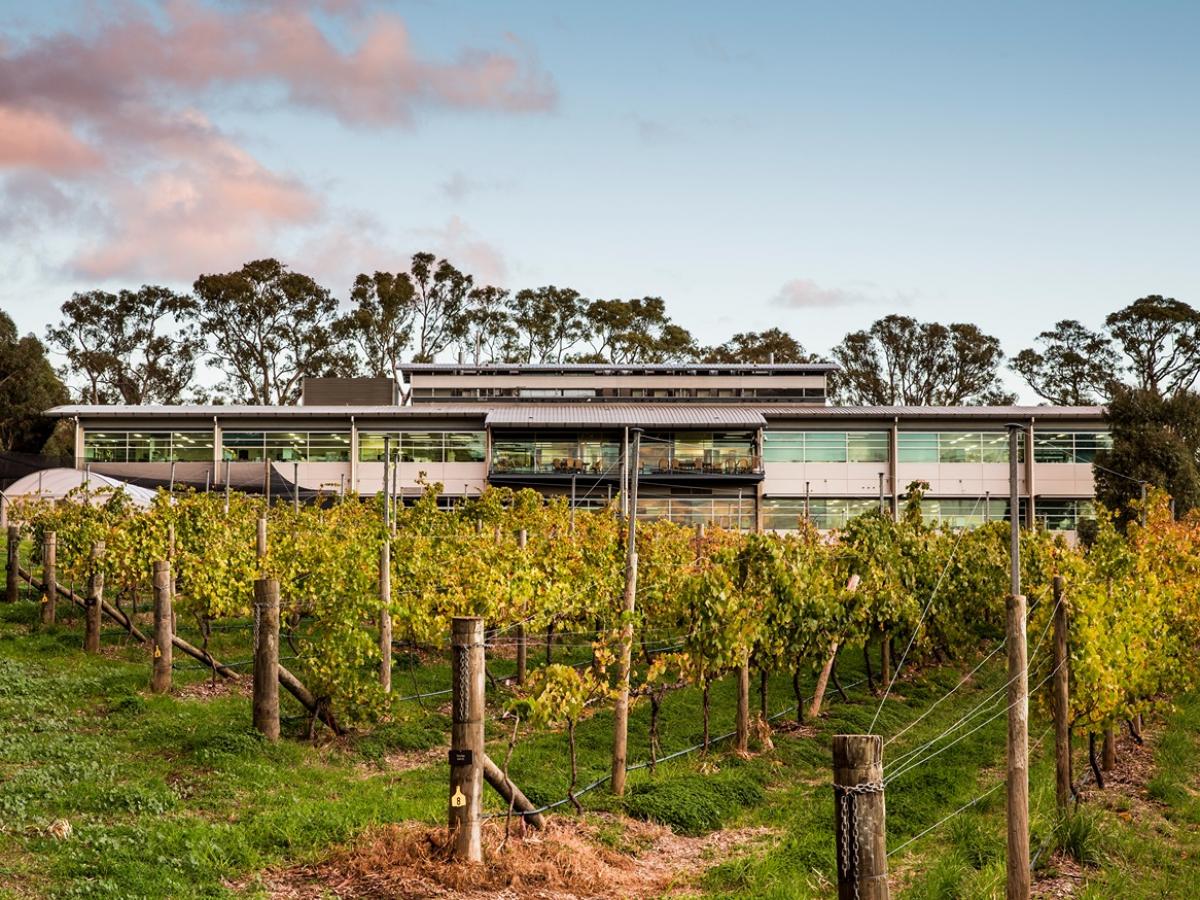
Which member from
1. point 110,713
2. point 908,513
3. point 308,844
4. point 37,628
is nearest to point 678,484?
point 908,513

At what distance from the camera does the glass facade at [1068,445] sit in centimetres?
4475

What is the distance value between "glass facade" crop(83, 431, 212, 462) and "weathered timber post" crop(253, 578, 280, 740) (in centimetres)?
3539

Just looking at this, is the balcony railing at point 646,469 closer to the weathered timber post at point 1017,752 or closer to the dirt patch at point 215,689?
the dirt patch at point 215,689

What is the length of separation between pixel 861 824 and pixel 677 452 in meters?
41.6

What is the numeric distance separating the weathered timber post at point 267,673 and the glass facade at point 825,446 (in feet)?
115

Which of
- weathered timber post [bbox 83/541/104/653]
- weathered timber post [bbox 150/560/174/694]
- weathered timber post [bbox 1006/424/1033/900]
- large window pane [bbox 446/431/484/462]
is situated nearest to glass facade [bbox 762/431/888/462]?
large window pane [bbox 446/431/484/462]

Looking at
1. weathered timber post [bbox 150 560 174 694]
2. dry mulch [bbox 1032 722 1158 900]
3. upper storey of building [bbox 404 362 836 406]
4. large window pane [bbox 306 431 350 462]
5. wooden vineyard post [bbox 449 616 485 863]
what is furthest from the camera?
upper storey of building [bbox 404 362 836 406]

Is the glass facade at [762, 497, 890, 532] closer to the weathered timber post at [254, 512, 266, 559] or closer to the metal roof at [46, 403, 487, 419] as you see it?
the metal roof at [46, 403, 487, 419]

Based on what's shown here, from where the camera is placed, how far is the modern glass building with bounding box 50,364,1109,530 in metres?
44.8

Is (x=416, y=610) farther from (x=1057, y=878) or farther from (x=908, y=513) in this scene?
(x=908, y=513)

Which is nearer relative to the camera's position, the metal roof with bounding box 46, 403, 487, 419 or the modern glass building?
the modern glass building

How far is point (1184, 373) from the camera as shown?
211 feet

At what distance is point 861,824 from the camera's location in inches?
215

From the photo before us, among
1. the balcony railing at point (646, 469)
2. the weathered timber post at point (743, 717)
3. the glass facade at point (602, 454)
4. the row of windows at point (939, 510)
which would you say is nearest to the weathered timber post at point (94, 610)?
the weathered timber post at point (743, 717)
